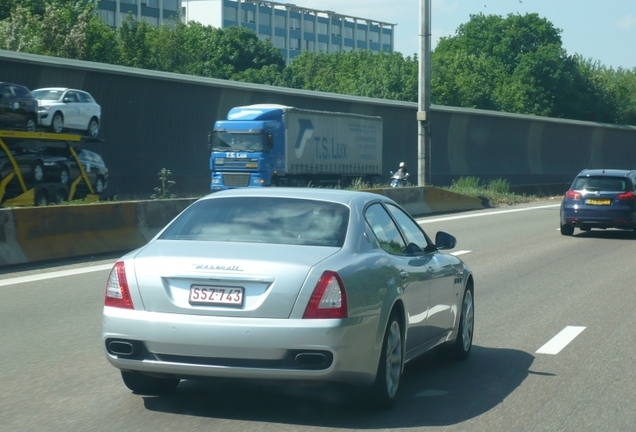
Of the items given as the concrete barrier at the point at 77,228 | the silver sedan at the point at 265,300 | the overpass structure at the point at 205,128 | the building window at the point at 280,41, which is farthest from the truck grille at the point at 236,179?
the building window at the point at 280,41

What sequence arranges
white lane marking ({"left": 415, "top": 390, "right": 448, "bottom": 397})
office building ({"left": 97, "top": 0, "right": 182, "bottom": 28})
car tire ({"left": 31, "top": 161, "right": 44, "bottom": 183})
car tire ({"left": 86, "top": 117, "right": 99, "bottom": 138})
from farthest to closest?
office building ({"left": 97, "top": 0, "right": 182, "bottom": 28})
car tire ({"left": 86, "top": 117, "right": 99, "bottom": 138})
car tire ({"left": 31, "top": 161, "right": 44, "bottom": 183})
white lane marking ({"left": 415, "top": 390, "right": 448, "bottom": 397})

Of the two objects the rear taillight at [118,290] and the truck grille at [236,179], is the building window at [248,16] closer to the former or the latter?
the truck grille at [236,179]

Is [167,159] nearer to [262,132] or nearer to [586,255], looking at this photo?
[262,132]

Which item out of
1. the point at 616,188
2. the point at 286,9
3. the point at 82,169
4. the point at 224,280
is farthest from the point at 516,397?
the point at 286,9

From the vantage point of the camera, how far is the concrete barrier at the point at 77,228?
15188 millimetres

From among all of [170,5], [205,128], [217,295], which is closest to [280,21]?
[170,5]

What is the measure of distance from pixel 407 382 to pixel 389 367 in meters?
1.15

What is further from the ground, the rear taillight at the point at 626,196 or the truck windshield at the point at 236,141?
the truck windshield at the point at 236,141

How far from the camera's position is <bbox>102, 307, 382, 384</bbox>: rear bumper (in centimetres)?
594

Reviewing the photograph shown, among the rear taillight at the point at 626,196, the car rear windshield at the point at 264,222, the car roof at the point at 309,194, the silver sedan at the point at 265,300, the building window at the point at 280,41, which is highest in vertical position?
the building window at the point at 280,41

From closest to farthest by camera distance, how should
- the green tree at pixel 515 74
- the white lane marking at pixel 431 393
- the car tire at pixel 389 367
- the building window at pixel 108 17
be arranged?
the car tire at pixel 389 367, the white lane marking at pixel 431 393, the green tree at pixel 515 74, the building window at pixel 108 17

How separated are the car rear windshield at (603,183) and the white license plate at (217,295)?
18902mm

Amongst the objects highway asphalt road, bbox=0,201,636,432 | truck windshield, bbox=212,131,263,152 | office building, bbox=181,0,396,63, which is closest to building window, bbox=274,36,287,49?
office building, bbox=181,0,396,63

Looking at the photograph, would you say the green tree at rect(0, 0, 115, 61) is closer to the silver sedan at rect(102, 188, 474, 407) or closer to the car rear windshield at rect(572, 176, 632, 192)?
the car rear windshield at rect(572, 176, 632, 192)
